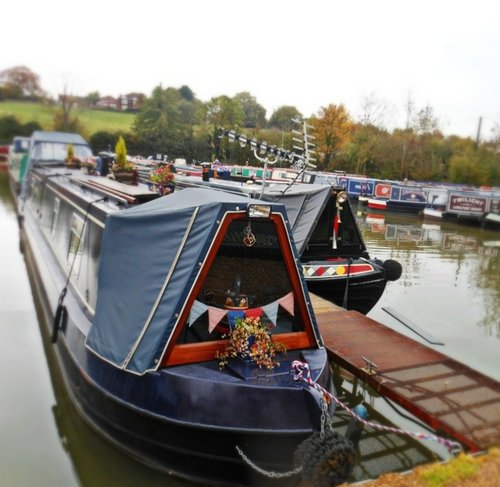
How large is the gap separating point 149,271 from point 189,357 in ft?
2.24

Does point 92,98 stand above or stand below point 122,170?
above

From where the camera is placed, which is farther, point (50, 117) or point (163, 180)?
point (50, 117)

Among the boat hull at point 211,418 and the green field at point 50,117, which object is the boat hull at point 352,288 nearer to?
the boat hull at point 211,418

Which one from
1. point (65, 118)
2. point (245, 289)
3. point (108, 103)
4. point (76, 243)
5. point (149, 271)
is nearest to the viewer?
point (149, 271)

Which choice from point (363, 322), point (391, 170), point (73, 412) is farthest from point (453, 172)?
point (73, 412)

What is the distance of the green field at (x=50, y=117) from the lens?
22.5 m

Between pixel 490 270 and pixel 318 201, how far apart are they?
6721mm

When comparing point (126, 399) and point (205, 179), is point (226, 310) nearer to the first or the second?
point (126, 399)

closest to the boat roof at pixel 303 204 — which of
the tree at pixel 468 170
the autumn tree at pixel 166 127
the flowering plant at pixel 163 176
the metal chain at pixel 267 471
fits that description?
the flowering plant at pixel 163 176

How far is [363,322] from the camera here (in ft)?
19.9

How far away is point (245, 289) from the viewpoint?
4766mm

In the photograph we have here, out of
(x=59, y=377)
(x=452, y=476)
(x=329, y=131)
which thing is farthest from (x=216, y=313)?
(x=329, y=131)

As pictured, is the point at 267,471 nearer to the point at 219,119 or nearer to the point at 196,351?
the point at 196,351

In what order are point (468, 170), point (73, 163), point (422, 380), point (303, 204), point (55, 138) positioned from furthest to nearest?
point (468, 170), point (55, 138), point (73, 163), point (303, 204), point (422, 380)
